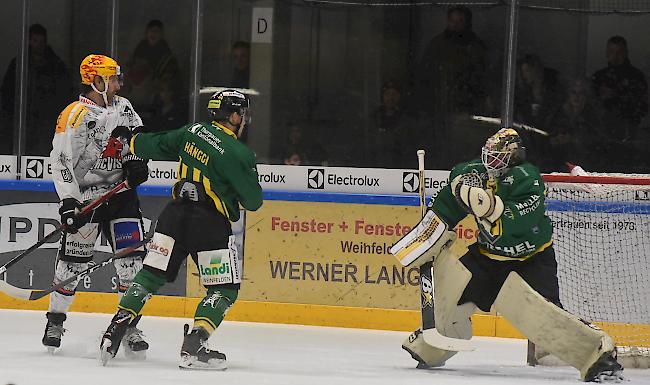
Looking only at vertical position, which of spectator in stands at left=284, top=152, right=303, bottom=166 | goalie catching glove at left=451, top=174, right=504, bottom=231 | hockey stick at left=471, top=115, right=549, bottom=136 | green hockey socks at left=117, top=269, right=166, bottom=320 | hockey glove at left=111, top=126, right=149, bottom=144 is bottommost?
green hockey socks at left=117, top=269, right=166, bottom=320

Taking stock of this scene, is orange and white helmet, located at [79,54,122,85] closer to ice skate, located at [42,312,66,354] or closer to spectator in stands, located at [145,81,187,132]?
ice skate, located at [42,312,66,354]

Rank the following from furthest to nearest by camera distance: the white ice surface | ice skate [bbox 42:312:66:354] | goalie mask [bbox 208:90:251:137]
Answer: ice skate [bbox 42:312:66:354] → goalie mask [bbox 208:90:251:137] → the white ice surface

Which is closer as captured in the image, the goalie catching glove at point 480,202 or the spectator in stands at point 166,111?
the goalie catching glove at point 480,202

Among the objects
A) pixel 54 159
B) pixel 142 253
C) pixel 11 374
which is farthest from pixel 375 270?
pixel 11 374

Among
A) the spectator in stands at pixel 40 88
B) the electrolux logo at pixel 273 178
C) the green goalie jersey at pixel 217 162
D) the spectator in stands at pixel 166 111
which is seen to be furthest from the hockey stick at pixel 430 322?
the spectator in stands at pixel 40 88

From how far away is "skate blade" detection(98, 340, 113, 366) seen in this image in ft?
17.9

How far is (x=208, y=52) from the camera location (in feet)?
26.7

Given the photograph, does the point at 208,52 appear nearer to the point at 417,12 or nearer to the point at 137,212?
the point at 417,12

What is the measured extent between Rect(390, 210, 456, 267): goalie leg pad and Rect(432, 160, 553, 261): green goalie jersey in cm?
5

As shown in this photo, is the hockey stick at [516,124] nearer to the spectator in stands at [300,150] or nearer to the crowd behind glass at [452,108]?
the crowd behind glass at [452,108]

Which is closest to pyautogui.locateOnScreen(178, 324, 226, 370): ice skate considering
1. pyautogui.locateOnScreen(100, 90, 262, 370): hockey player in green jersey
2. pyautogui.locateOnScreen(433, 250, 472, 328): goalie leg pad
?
pyautogui.locateOnScreen(100, 90, 262, 370): hockey player in green jersey

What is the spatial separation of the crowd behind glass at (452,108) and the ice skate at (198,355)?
2.60 metres

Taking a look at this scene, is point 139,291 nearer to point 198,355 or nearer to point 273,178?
point 198,355

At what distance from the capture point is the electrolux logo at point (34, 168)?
26.4 ft
